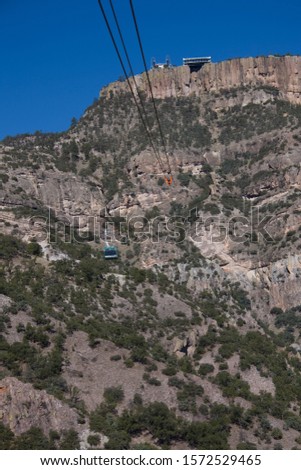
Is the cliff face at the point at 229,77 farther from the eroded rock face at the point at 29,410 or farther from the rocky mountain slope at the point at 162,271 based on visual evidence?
the eroded rock face at the point at 29,410

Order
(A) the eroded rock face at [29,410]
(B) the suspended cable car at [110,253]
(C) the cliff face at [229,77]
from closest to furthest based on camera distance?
(A) the eroded rock face at [29,410]
(B) the suspended cable car at [110,253]
(C) the cliff face at [229,77]

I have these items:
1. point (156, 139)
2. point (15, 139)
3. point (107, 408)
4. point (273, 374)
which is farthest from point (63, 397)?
point (15, 139)

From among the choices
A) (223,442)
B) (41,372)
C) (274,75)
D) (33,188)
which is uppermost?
(274,75)

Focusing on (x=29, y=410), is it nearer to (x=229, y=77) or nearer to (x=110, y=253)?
(x=110, y=253)

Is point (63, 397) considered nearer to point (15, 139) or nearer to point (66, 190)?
point (66, 190)

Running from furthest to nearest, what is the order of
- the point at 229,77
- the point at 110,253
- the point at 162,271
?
the point at 229,77 < the point at 162,271 < the point at 110,253

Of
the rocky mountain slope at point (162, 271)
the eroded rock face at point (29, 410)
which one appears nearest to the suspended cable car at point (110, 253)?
the rocky mountain slope at point (162, 271)

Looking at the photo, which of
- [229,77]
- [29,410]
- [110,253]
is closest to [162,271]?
[110,253]
